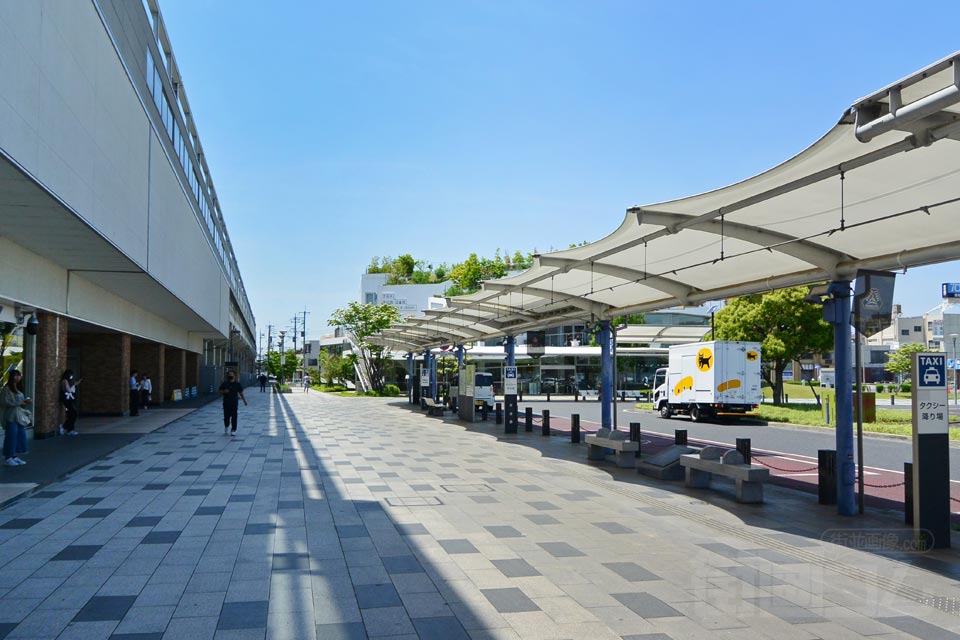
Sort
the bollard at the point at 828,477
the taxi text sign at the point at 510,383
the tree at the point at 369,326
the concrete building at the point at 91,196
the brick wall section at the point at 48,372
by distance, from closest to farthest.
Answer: the concrete building at the point at 91,196
the bollard at the point at 828,477
the brick wall section at the point at 48,372
the taxi text sign at the point at 510,383
the tree at the point at 369,326

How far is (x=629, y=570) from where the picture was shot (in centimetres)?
666

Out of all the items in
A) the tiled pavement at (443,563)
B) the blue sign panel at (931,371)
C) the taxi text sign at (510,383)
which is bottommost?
the tiled pavement at (443,563)

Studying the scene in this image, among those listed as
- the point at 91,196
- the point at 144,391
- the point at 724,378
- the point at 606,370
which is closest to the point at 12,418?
the point at 91,196

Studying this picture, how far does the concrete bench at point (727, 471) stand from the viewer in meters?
10.0

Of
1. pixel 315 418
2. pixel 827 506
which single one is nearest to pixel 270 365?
pixel 315 418

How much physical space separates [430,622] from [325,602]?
3.11 feet

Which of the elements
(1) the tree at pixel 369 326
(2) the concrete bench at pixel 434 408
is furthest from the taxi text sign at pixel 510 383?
(1) the tree at pixel 369 326

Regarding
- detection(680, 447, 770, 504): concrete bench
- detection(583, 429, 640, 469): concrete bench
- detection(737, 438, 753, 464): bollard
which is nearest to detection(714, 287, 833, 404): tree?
detection(583, 429, 640, 469): concrete bench

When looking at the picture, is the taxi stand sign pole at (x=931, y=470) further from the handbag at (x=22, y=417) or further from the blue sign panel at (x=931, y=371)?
the handbag at (x=22, y=417)

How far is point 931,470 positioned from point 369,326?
50761 mm

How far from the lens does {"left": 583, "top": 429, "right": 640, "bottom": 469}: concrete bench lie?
13.6 m

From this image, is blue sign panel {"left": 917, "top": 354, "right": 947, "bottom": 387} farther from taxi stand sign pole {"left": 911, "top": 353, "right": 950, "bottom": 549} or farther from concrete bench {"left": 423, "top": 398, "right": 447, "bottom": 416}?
concrete bench {"left": 423, "top": 398, "right": 447, "bottom": 416}

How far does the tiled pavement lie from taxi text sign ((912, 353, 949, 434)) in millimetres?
1330

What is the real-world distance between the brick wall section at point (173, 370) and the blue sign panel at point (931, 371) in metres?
34.8
